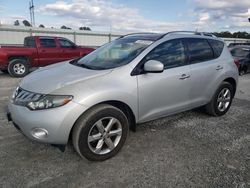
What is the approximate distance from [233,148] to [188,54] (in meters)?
1.64

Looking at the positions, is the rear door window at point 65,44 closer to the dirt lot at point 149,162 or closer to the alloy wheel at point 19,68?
the alloy wheel at point 19,68

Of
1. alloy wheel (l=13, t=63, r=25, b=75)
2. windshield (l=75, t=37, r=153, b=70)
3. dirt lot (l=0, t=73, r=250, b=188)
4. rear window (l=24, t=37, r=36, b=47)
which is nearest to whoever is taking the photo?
dirt lot (l=0, t=73, r=250, b=188)

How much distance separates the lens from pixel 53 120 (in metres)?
2.79

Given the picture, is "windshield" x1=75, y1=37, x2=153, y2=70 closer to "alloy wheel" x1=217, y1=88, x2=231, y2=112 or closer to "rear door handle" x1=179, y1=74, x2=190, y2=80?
"rear door handle" x1=179, y1=74, x2=190, y2=80

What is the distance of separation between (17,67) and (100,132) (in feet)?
26.2

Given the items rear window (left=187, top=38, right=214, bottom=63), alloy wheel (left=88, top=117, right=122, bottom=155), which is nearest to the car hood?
alloy wheel (left=88, top=117, right=122, bottom=155)

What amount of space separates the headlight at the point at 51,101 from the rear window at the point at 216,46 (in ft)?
10.1

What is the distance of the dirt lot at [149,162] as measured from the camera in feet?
9.11

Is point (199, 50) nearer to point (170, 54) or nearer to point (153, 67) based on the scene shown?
point (170, 54)

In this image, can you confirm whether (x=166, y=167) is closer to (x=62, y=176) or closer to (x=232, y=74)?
(x=62, y=176)

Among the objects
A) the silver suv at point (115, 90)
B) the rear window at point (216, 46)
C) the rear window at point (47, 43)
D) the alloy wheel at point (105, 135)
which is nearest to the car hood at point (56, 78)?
the silver suv at point (115, 90)

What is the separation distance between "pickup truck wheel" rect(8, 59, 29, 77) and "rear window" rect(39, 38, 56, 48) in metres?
1.08

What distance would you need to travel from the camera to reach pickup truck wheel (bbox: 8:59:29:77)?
9.70 m

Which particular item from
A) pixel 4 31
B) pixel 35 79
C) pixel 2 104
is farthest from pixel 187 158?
pixel 4 31
